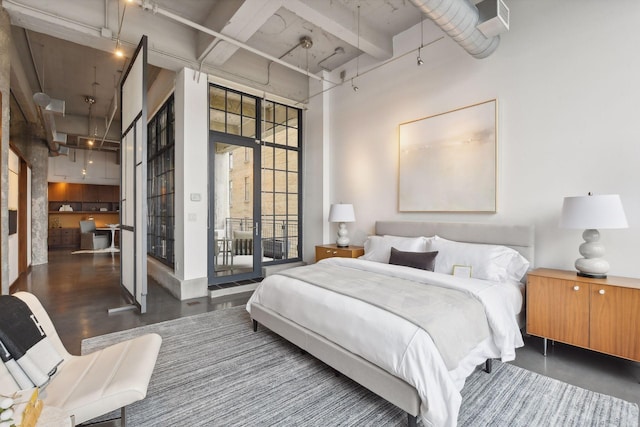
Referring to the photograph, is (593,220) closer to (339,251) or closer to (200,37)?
(339,251)

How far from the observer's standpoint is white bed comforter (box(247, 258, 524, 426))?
64.0 inches

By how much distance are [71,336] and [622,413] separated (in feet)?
15.2

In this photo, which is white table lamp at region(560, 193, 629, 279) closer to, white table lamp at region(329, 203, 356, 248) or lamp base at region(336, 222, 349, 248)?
white table lamp at region(329, 203, 356, 248)

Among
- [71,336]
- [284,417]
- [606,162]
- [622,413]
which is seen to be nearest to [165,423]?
[284,417]

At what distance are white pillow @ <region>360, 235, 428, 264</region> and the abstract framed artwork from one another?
0.57 meters

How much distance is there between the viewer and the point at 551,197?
307 centimetres

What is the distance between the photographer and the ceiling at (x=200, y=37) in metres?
3.41

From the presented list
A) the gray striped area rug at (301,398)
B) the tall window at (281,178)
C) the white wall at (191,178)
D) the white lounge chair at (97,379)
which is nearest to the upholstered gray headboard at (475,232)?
the gray striped area rug at (301,398)

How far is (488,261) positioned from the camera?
3.00 metres

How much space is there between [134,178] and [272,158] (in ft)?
7.69

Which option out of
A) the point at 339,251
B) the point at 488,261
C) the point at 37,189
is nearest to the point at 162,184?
the point at 339,251

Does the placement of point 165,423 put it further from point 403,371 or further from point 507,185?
point 507,185

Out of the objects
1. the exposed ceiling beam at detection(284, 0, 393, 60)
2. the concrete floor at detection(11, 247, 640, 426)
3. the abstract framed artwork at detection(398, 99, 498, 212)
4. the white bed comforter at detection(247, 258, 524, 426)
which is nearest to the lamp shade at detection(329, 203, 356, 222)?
the abstract framed artwork at detection(398, 99, 498, 212)

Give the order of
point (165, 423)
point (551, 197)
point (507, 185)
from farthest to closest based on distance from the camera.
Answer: point (507, 185) < point (551, 197) < point (165, 423)
